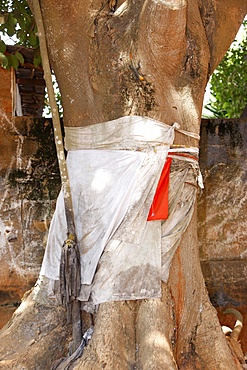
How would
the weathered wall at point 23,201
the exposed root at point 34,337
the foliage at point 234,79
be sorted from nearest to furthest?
the exposed root at point 34,337, the weathered wall at point 23,201, the foliage at point 234,79

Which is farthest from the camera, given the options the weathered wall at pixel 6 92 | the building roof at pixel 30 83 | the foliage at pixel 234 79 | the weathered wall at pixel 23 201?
the foliage at pixel 234 79

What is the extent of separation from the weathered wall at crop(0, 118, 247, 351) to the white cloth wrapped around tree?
1.38 metres

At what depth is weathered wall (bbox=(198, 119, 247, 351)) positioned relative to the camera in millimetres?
5621

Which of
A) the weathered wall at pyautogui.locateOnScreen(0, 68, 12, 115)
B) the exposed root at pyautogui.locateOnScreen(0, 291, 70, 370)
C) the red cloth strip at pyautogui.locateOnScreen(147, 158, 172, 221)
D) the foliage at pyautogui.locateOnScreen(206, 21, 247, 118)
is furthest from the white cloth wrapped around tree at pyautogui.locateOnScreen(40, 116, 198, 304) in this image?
the foliage at pyautogui.locateOnScreen(206, 21, 247, 118)

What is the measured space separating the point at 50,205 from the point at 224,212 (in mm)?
1657

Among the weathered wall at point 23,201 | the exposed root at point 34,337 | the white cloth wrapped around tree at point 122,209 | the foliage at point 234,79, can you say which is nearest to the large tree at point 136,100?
the exposed root at point 34,337

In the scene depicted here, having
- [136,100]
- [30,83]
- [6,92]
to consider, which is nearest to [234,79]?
[30,83]

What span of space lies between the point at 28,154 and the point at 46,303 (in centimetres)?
181

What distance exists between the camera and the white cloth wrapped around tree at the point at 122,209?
3.80 metres

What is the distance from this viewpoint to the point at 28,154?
5.54 metres

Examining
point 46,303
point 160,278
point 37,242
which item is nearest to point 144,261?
point 160,278

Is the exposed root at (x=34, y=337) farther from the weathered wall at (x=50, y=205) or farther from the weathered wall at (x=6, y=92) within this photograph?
the weathered wall at (x=6, y=92)

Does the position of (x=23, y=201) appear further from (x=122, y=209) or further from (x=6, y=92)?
(x=122, y=209)

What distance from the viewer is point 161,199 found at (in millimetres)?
3914
